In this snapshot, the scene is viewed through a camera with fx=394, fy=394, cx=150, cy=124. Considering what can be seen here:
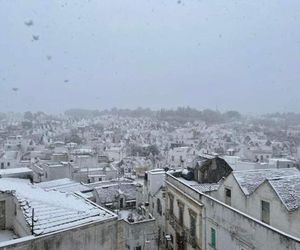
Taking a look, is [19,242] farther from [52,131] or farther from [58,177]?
[52,131]

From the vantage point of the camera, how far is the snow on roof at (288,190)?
17688 mm

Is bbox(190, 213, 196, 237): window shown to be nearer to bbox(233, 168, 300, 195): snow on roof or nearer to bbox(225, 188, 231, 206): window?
bbox(225, 188, 231, 206): window

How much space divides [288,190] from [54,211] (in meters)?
10.8

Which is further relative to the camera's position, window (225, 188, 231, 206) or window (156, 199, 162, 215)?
window (156, 199, 162, 215)

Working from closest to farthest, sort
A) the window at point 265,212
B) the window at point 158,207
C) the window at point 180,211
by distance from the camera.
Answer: the window at point 265,212 < the window at point 180,211 < the window at point 158,207

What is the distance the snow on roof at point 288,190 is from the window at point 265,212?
39.7 inches

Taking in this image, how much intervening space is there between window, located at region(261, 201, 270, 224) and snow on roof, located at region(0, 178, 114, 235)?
8.04 meters

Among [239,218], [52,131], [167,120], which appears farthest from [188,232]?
[167,120]

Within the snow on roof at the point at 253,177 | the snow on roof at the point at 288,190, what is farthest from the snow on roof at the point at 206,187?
the snow on roof at the point at 288,190

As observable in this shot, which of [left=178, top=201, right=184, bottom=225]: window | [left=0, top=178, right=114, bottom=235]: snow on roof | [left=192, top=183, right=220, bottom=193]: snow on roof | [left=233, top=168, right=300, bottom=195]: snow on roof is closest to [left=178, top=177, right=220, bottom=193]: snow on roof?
[left=192, top=183, right=220, bottom=193]: snow on roof

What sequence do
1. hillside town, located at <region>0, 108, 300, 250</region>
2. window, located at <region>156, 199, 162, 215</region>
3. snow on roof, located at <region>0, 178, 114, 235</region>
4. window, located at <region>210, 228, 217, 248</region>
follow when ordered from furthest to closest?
window, located at <region>156, 199, 162, 215</region>
window, located at <region>210, 228, 217, 248</region>
hillside town, located at <region>0, 108, 300, 250</region>
snow on roof, located at <region>0, 178, 114, 235</region>

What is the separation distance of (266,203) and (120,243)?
777 cm

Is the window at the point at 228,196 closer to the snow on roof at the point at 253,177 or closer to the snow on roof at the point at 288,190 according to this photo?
the snow on roof at the point at 253,177

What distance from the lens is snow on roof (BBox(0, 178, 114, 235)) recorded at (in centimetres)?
1411
